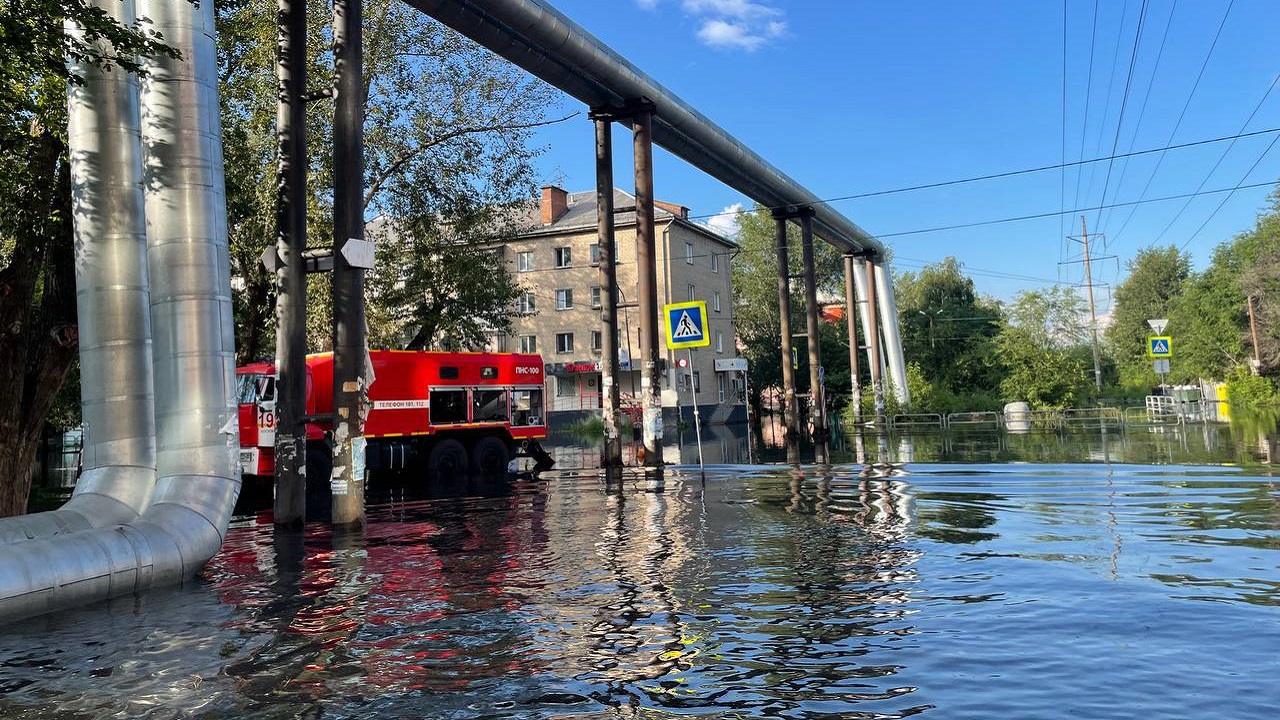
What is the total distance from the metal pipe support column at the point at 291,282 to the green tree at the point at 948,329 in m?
38.2

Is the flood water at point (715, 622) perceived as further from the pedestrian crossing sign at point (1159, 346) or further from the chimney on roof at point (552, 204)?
the chimney on roof at point (552, 204)

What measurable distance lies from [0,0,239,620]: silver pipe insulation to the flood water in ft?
2.41

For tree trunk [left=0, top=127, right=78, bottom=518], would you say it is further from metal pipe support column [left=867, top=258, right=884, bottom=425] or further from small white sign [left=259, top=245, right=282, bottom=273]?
metal pipe support column [left=867, top=258, right=884, bottom=425]

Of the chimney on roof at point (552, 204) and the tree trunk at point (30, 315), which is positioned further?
the chimney on roof at point (552, 204)

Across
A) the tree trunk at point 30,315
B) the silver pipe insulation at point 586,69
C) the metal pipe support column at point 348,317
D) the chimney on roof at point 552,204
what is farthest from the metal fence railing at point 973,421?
the tree trunk at point 30,315

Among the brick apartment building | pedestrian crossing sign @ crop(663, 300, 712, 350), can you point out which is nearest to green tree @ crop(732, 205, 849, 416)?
the brick apartment building

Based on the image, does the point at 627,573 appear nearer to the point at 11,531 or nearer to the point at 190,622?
the point at 190,622

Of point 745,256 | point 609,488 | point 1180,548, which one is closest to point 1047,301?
point 745,256

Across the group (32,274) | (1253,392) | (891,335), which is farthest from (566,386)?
(32,274)

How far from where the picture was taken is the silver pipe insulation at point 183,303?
8.43m

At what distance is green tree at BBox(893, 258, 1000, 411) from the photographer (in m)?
58.2

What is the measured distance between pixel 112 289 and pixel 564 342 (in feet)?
148

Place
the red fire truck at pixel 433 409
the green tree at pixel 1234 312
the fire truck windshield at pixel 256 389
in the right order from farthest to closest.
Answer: the green tree at pixel 1234 312 → the red fire truck at pixel 433 409 → the fire truck windshield at pixel 256 389

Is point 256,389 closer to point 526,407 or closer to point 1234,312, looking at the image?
point 526,407
